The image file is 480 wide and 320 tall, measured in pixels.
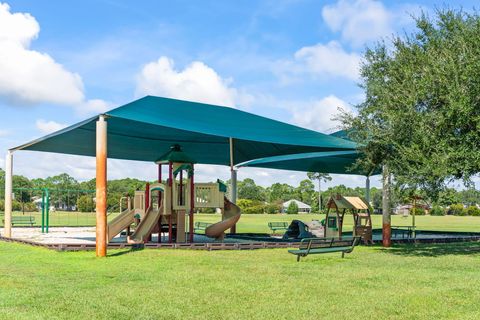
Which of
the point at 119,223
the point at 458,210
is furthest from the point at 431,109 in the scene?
the point at 458,210

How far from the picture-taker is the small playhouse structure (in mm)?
20108

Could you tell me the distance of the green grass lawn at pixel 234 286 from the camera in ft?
25.7

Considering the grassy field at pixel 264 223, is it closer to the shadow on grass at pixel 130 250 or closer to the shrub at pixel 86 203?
the shrub at pixel 86 203

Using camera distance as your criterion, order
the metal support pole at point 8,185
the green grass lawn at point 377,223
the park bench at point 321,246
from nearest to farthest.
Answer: the park bench at point 321,246 → the metal support pole at point 8,185 → the green grass lawn at point 377,223

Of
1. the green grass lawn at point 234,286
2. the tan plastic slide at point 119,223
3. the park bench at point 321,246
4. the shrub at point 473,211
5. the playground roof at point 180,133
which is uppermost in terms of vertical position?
the playground roof at point 180,133

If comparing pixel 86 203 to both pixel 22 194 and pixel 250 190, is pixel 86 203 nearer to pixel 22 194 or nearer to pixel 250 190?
pixel 22 194

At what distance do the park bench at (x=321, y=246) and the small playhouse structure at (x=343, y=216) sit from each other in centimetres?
470

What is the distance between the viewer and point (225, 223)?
19.9 meters

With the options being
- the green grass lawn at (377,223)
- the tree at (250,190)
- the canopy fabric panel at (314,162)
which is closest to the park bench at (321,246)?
the canopy fabric panel at (314,162)

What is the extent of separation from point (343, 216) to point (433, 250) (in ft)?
13.5

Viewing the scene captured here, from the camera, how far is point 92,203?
5441 centimetres

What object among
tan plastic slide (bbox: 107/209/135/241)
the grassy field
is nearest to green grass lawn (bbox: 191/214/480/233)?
the grassy field

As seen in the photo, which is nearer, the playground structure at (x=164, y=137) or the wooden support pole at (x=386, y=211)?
the playground structure at (x=164, y=137)

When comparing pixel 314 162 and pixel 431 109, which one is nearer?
pixel 431 109
